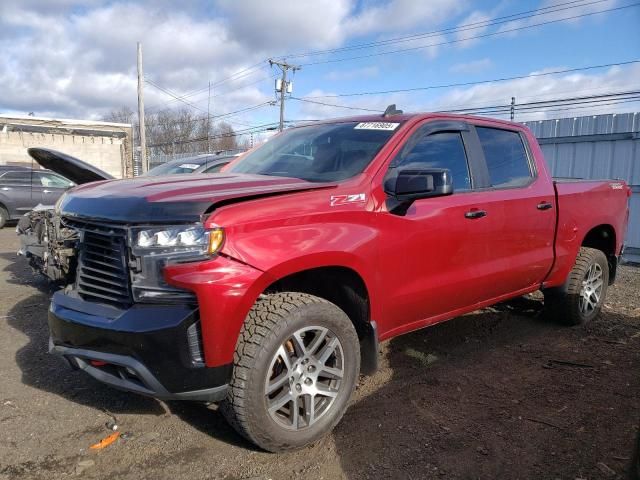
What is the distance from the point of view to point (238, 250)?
2.50 m

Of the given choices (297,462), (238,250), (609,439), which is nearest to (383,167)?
(238,250)

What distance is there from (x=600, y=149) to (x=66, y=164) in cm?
1137

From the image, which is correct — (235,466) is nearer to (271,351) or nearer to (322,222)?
(271,351)

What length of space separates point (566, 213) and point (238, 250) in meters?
3.41

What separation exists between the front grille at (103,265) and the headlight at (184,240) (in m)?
0.18

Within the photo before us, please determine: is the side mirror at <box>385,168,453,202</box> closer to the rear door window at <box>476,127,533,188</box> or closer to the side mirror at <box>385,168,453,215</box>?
the side mirror at <box>385,168,453,215</box>

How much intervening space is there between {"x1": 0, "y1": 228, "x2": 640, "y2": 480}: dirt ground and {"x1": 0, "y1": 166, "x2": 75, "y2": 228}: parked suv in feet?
34.0

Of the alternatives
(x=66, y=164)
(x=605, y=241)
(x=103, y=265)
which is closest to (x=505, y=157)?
(x=605, y=241)

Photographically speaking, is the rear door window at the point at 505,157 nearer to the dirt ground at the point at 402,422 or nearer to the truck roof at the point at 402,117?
the truck roof at the point at 402,117

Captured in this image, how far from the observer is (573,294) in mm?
5031

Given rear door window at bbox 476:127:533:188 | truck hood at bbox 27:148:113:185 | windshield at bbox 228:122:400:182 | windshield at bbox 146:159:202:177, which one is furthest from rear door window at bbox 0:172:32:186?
rear door window at bbox 476:127:533:188

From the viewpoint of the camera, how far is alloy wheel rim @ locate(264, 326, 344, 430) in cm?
274

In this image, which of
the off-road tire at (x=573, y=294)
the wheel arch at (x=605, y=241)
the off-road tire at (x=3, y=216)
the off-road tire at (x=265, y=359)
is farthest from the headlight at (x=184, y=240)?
the off-road tire at (x=3, y=216)

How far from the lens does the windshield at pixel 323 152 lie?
340 centimetres
